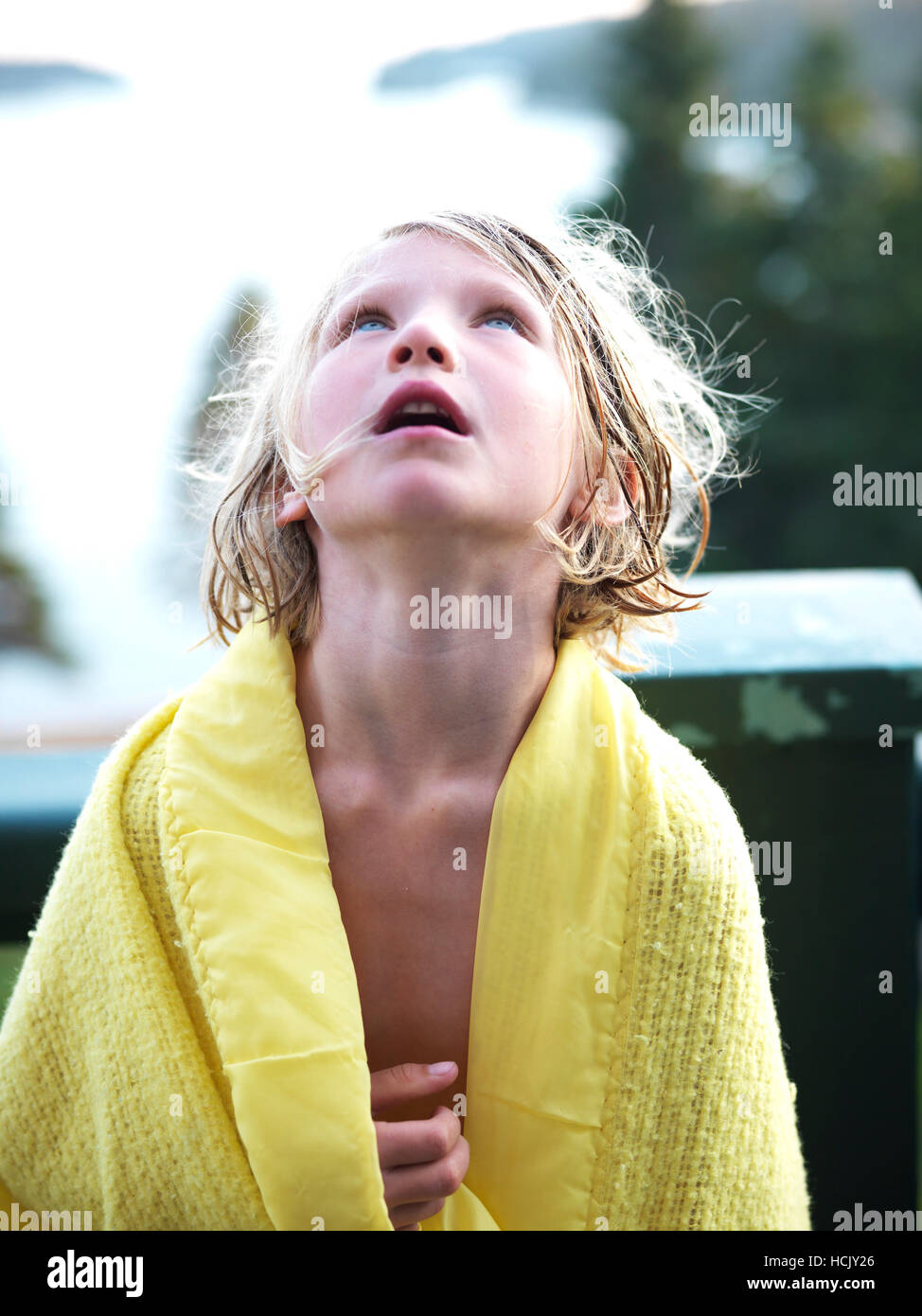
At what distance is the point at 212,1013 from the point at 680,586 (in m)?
0.73

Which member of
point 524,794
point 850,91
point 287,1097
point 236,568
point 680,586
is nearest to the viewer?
point 287,1097

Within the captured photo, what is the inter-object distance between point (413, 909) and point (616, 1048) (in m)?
0.22

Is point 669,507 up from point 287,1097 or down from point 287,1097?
up

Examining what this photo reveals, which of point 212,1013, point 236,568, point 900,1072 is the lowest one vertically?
point 900,1072

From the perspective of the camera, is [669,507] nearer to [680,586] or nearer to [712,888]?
[680,586]

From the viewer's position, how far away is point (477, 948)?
1.08 meters

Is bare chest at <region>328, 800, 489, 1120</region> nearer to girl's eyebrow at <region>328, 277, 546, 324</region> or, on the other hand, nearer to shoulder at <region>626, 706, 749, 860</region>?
shoulder at <region>626, 706, 749, 860</region>

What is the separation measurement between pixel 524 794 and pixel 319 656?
0.24m

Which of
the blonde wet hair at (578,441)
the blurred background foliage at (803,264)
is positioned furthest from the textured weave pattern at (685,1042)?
the blurred background foliage at (803,264)

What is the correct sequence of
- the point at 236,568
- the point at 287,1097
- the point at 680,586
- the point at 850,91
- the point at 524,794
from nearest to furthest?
the point at 287,1097, the point at 524,794, the point at 236,568, the point at 680,586, the point at 850,91

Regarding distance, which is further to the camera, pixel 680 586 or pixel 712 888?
pixel 680 586

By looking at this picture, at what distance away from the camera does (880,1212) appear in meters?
1.44

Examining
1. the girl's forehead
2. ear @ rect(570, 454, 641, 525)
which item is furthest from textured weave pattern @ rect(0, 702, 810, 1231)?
the girl's forehead
